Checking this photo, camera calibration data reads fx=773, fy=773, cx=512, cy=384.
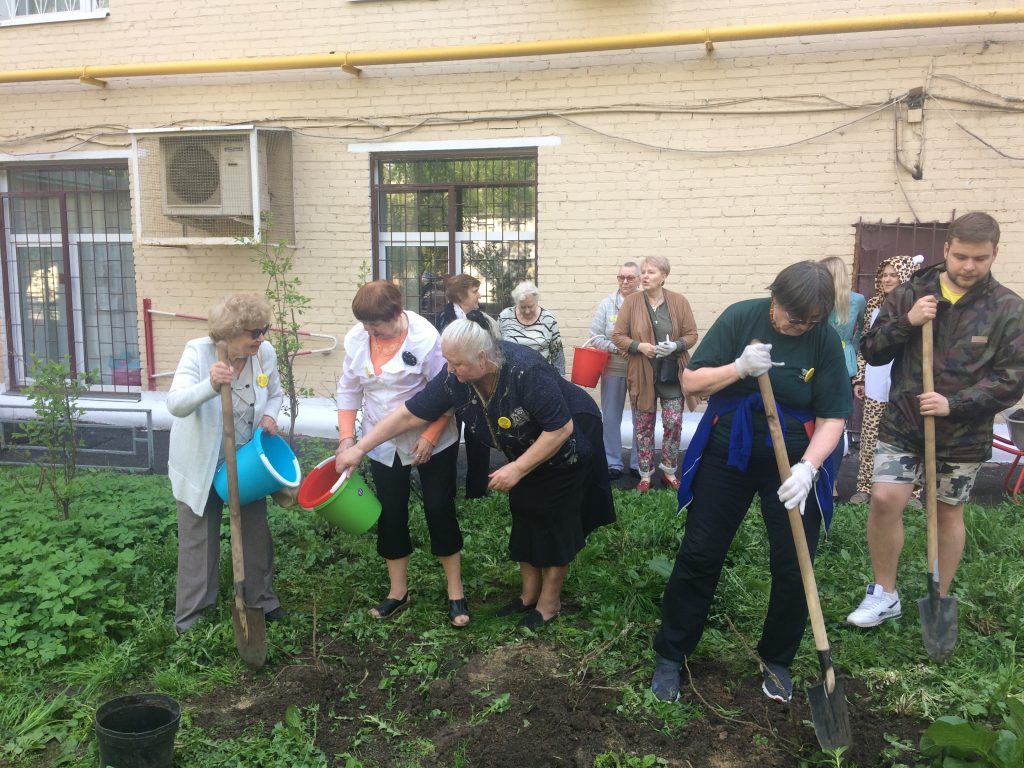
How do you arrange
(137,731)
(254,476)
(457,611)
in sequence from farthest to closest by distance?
(457,611) < (254,476) < (137,731)

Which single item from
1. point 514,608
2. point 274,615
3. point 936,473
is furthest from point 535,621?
point 936,473

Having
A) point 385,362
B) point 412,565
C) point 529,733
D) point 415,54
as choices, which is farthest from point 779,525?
point 415,54

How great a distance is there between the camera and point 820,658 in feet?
8.92

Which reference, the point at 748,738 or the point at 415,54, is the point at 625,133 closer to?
the point at 415,54

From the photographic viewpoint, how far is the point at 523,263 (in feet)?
25.7

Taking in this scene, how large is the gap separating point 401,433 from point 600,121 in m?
4.84

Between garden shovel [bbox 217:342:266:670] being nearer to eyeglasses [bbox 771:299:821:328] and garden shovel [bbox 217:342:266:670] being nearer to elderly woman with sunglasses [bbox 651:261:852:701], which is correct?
elderly woman with sunglasses [bbox 651:261:852:701]

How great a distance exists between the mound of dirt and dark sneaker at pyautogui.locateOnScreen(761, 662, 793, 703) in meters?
0.04

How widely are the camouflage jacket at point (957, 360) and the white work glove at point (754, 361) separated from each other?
1.03 m

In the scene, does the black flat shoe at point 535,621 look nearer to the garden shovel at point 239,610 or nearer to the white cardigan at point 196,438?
the garden shovel at point 239,610

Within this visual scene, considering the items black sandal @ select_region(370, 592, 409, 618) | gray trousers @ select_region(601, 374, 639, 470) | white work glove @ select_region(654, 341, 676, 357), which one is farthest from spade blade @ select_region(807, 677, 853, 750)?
gray trousers @ select_region(601, 374, 639, 470)

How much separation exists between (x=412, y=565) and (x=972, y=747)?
9.23 ft

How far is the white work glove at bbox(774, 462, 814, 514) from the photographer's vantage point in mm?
2684

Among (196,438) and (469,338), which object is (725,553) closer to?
(469,338)
